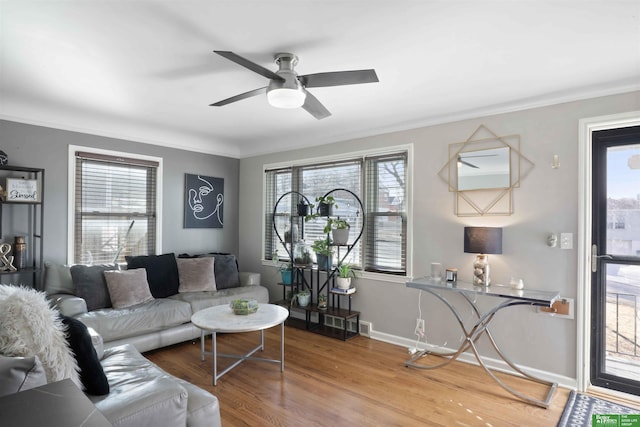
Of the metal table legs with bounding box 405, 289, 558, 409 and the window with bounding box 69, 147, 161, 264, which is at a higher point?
the window with bounding box 69, 147, 161, 264

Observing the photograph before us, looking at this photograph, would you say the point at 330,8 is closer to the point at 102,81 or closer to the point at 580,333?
the point at 102,81

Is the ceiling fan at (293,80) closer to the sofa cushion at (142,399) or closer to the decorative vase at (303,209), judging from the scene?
the sofa cushion at (142,399)

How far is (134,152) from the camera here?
4.32 metres

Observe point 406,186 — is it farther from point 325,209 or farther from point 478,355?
point 478,355

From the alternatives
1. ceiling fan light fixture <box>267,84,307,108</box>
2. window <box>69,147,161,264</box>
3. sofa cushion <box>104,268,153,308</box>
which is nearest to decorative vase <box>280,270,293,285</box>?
sofa cushion <box>104,268,153,308</box>

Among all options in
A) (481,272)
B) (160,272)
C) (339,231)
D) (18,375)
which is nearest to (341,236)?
(339,231)

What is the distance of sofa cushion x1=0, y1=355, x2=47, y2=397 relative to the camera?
1112mm

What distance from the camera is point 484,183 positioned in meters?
3.23

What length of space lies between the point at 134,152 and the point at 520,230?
4.30 m

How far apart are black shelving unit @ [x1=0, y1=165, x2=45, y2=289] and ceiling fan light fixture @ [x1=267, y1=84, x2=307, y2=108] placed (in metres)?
2.67

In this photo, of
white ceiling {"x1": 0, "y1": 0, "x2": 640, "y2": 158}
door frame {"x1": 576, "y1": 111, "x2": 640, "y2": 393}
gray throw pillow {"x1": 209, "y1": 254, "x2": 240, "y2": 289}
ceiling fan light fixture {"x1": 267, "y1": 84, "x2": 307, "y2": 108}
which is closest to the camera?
white ceiling {"x1": 0, "y1": 0, "x2": 640, "y2": 158}

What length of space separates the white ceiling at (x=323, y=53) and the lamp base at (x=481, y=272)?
1.37 metres

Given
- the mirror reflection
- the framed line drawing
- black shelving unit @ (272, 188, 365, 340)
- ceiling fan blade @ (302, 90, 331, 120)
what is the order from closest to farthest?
ceiling fan blade @ (302, 90, 331, 120), the mirror reflection, black shelving unit @ (272, 188, 365, 340), the framed line drawing

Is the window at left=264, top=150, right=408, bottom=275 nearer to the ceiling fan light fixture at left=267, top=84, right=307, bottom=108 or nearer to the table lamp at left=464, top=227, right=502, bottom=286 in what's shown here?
the table lamp at left=464, top=227, right=502, bottom=286
